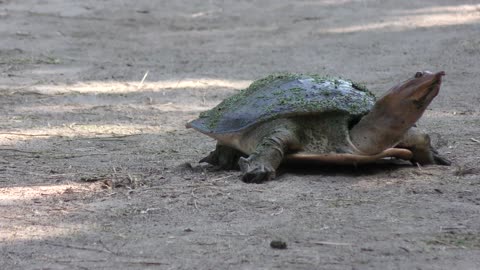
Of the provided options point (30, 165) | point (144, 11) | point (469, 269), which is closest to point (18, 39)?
point (144, 11)

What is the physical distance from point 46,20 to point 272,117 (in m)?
7.12

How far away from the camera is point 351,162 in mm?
4523

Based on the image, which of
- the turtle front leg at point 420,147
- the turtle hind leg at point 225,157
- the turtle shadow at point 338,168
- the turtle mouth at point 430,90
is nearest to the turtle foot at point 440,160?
the turtle front leg at point 420,147

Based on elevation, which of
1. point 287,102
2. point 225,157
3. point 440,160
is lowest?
point 225,157

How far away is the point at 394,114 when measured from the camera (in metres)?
4.39

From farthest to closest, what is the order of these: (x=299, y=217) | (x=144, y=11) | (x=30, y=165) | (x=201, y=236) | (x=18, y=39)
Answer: (x=144, y=11) < (x=18, y=39) < (x=30, y=165) < (x=299, y=217) < (x=201, y=236)

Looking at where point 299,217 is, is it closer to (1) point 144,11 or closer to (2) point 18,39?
(2) point 18,39

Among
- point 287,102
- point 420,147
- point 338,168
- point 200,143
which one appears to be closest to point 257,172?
point 287,102

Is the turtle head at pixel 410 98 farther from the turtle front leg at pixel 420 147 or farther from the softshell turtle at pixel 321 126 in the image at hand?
the turtle front leg at pixel 420 147

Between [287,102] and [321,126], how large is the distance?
239 mm

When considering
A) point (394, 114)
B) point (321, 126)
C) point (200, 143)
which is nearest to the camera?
point (394, 114)

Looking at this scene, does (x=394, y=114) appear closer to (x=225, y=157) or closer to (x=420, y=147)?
(x=420, y=147)

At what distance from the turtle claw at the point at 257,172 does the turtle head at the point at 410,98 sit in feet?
2.28

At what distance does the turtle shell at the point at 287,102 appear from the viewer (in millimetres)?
4559
